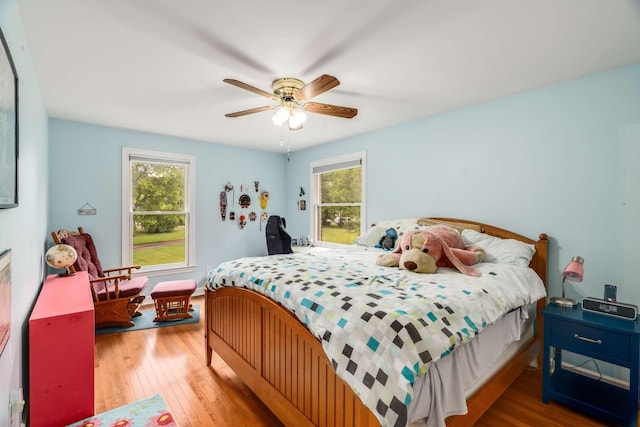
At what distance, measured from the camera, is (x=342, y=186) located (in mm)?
4559

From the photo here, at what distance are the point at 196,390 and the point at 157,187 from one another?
3.03m

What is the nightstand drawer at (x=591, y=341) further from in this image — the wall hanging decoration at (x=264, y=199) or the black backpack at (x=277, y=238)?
the wall hanging decoration at (x=264, y=199)

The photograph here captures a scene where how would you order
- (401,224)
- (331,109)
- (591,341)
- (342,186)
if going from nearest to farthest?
(591,341)
(331,109)
(401,224)
(342,186)

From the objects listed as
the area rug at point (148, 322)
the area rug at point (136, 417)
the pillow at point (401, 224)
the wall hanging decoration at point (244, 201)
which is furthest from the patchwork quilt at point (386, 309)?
the wall hanging decoration at point (244, 201)

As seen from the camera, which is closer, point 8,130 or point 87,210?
point 8,130

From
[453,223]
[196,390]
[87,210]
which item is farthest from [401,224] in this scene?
[87,210]

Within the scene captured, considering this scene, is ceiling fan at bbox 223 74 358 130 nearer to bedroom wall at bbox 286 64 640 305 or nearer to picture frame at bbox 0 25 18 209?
bedroom wall at bbox 286 64 640 305

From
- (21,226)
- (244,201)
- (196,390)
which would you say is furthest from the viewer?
(244,201)

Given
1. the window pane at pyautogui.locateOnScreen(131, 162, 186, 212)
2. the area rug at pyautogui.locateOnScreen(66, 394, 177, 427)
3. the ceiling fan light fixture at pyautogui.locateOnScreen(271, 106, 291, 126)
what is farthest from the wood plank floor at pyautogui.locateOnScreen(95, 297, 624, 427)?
the ceiling fan light fixture at pyautogui.locateOnScreen(271, 106, 291, 126)

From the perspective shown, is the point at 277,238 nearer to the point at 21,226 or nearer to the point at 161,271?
the point at 161,271

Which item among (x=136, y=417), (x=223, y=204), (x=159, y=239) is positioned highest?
(x=223, y=204)

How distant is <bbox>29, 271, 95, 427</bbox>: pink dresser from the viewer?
1.67 meters

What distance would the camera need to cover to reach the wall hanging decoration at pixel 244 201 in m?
4.95

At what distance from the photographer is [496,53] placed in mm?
1993
